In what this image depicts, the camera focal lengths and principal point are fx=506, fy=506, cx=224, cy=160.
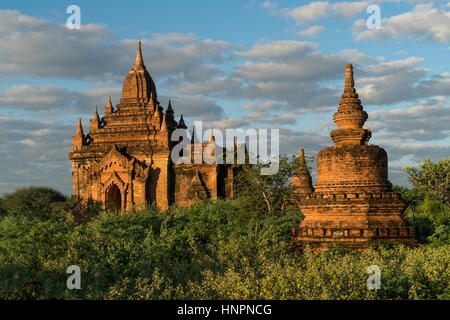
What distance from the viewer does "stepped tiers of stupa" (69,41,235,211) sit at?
36.4 metres

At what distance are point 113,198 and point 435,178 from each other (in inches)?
1017

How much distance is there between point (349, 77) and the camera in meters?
18.6

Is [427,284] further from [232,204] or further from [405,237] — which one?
[232,204]

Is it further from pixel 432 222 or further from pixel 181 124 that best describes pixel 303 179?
pixel 181 124

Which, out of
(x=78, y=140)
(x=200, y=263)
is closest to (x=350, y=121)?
(x=200, y=263)

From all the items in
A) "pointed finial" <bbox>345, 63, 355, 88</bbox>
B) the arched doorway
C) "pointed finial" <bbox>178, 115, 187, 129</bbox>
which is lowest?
the arched doorway

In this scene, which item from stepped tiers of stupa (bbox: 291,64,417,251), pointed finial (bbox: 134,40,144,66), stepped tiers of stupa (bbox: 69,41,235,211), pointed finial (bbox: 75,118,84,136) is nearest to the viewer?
stepped tiers of stupa (bbox: 291,64,417,251)

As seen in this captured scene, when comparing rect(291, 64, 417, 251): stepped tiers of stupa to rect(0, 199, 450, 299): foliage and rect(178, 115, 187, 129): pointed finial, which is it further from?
rect(178, 115, 187, 129): pointed finial

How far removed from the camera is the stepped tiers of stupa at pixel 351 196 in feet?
53.8

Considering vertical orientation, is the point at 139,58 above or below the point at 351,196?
above

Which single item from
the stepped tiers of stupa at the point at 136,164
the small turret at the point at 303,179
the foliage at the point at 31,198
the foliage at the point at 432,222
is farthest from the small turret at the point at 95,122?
the foliage at the point at 432,222

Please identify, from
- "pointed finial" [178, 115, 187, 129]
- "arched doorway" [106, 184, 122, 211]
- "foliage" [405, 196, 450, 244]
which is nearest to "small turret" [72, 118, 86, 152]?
"arched doorway" [106, 184, 122, 211]

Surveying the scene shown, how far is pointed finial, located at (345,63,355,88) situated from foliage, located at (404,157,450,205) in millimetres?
24048

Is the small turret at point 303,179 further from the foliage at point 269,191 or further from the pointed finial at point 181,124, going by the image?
the pointed finial at point 181,124
